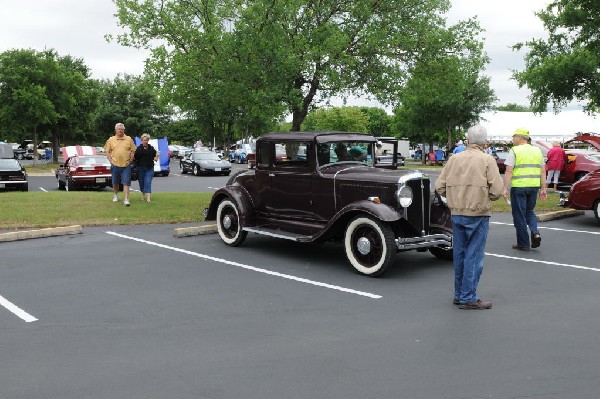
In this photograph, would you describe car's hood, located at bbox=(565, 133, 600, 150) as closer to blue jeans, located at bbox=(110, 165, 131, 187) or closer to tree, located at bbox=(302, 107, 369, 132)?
blue jeans, located at bbox=(110, 165, 131, 187)

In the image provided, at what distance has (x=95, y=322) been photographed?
5.30 meters

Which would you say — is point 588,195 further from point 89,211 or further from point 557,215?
point 89,211

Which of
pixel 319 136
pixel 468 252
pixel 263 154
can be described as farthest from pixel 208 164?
pixel 468 252

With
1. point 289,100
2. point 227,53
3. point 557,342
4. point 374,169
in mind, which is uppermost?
point 227,53

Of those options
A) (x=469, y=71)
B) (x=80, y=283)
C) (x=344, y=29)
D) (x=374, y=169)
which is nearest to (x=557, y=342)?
(x=374, y=169)

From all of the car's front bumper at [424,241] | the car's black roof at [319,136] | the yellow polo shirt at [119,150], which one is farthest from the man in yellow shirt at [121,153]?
the car's front bumper at [424,241]

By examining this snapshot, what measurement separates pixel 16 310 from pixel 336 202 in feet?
13.8

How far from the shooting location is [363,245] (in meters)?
7.43

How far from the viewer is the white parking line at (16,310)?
5.41m

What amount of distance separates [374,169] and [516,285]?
2546 millimetres

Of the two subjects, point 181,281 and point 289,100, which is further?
point 289,100

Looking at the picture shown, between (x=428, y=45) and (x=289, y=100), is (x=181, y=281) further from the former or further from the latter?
(x=428, y=45)

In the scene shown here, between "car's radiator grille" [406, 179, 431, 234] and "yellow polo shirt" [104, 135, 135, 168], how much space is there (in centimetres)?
807

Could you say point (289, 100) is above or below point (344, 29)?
below
